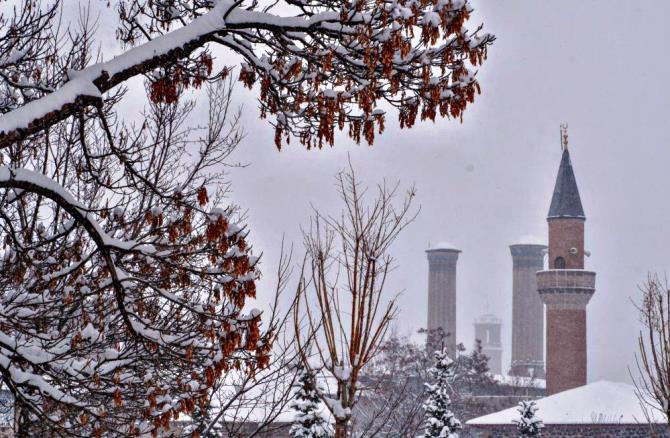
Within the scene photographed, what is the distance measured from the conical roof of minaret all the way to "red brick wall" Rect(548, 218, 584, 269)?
1.12ft

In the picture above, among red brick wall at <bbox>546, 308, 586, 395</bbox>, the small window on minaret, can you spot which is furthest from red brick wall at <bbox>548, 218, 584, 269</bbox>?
red brick wall at <bbox>546, 308, 586, 395</bbox>

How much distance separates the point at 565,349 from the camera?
157ft

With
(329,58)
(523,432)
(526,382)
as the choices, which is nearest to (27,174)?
(329,58)

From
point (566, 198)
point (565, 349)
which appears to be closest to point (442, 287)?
point (566, 198)

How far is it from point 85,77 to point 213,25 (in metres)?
0.84

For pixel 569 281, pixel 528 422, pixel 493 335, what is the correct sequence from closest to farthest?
1. pixel 528 422
2. pixel 569 281
3. pixel 493 335

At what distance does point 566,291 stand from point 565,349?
3010mm

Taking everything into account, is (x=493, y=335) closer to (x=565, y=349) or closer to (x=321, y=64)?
(x=565, y=349)

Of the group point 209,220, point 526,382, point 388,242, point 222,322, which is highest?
point 526,382

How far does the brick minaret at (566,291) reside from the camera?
47844mm

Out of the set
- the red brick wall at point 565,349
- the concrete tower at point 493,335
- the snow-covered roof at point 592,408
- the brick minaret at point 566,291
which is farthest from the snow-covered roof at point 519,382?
the concrete tower at point 493,335

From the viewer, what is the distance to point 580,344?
4806 cm

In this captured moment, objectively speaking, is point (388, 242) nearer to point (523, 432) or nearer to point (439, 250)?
point (523, 432)

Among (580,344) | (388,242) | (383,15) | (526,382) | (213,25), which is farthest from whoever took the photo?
(526,382)
